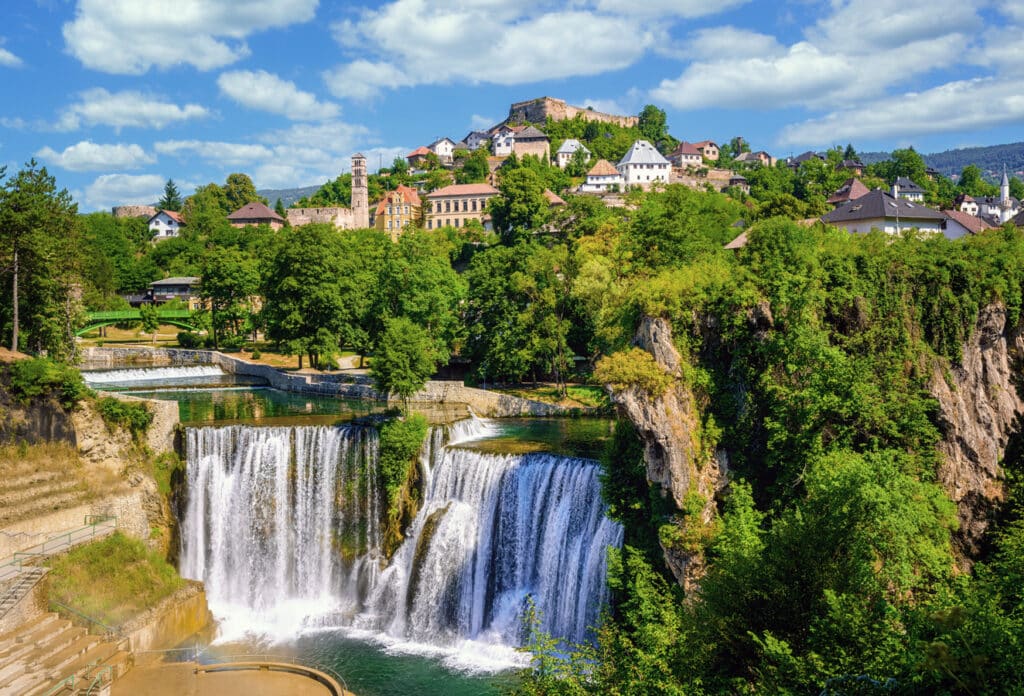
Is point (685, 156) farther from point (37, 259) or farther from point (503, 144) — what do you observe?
point (37, 259)

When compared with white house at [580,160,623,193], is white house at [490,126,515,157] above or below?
above

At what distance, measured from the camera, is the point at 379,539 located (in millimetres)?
28781

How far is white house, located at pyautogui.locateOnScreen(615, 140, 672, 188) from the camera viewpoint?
110 metres

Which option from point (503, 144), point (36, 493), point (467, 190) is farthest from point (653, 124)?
point (36, 493)

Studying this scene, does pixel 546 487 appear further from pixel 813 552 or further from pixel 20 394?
pixel 20 394

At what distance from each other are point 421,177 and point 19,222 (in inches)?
3741

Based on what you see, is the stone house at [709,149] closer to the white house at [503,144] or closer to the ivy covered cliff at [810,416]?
the white house at [503,144]

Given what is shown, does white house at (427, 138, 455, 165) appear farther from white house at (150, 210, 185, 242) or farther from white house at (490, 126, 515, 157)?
white house at (150, 210, 185, 242)

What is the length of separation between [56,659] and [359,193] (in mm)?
99451

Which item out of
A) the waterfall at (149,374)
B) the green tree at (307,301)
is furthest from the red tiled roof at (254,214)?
the green tree at (307,301)

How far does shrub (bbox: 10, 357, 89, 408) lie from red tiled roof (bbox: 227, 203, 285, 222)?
8395 cm

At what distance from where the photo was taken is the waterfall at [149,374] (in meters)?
48.3

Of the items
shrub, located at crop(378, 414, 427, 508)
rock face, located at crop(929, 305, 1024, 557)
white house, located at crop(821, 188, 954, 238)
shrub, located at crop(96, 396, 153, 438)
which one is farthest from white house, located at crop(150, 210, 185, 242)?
rock face, located at crop(929, 305, 1024, 557)

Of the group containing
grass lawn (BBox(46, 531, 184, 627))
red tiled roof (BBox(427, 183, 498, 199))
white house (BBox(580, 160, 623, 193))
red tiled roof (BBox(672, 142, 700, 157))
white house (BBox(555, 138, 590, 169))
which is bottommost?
grass lawn (BBox(46, 531, 184, 627))
